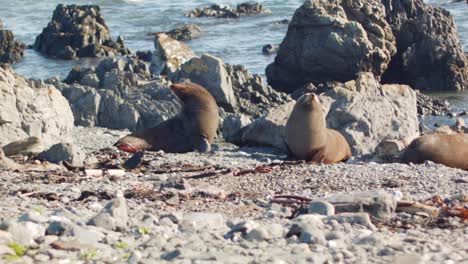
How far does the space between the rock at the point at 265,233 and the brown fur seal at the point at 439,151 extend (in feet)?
18.5

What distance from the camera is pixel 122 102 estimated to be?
14.8m

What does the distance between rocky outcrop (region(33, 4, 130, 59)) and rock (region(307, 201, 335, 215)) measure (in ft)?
68.2

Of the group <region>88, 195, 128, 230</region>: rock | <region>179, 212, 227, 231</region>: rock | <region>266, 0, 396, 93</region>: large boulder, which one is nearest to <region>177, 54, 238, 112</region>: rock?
<region>266, 0, 396, 93</region>: large boulder

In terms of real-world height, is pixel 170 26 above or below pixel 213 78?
below

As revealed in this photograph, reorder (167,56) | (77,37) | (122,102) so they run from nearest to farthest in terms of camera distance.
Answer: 1. (122,102)
2. (167,56)
3. (77,37)

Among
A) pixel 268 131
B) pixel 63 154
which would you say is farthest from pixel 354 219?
pixel 268 131

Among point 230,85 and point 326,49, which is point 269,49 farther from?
point 230,85

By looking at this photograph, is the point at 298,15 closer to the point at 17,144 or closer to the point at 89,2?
the point at 17,144

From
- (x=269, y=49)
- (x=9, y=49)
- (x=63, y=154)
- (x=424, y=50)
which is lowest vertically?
(x=9, y=49)

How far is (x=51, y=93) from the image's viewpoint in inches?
445

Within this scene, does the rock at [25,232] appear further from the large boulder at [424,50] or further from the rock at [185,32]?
the rock at [185,32]

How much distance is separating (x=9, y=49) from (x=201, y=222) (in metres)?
21.3

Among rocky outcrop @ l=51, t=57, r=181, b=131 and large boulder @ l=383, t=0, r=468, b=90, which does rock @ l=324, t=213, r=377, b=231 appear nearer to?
rocky outcrop @ l=51, t=57, r=181, b=131

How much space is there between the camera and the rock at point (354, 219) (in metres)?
5.98
